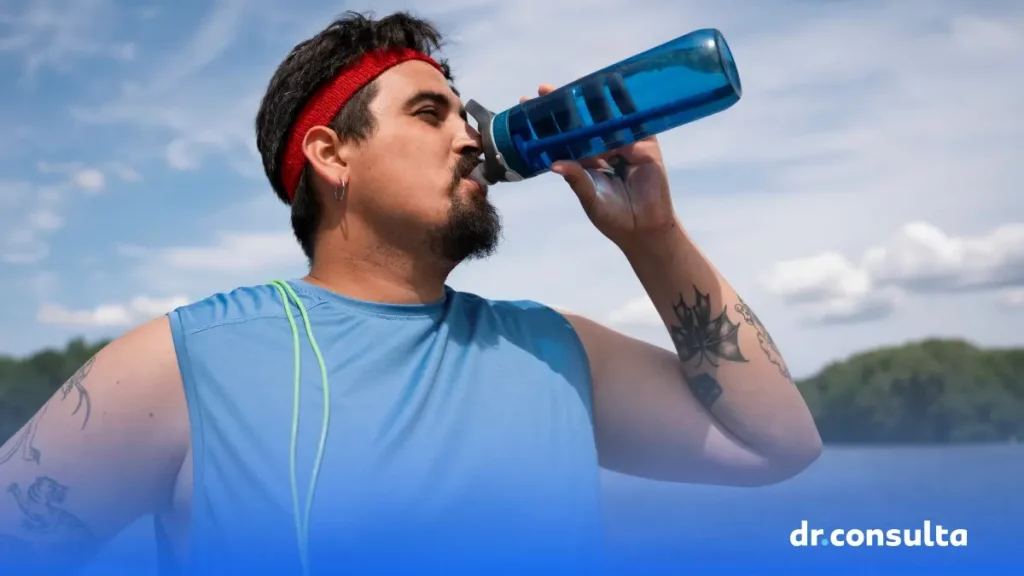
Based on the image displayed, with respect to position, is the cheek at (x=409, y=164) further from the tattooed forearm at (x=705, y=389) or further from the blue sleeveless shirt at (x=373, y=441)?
the tattooed forearm at (x=705, y=389)

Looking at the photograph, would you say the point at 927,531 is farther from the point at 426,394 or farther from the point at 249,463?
the point at 249,463

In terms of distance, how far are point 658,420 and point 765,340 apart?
0.34 meters

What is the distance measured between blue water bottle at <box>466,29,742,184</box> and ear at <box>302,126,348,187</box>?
35 centimetres

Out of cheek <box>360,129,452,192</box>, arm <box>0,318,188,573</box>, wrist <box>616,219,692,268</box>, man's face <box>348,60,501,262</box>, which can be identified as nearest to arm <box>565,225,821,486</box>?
wrist <box>616,219,692,268</box>

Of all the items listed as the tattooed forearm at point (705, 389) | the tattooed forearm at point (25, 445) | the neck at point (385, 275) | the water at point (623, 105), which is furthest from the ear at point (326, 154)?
the tattooed forearm at point (705, 389)

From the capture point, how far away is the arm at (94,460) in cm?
173

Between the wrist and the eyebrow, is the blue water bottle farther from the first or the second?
the wrist

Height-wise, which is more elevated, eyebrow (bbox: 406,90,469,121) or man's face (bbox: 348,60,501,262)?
eyebrow (bbox: 406,90,469,121)

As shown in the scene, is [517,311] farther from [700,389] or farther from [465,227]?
[700,389]

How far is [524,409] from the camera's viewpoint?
1905 mm

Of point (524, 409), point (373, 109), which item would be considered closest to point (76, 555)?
A: point (524, 409)

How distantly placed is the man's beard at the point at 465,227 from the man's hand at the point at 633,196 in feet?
0.72

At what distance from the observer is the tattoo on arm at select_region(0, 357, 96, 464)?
5.77ft

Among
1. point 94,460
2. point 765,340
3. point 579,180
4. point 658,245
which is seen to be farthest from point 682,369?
point 94,460
